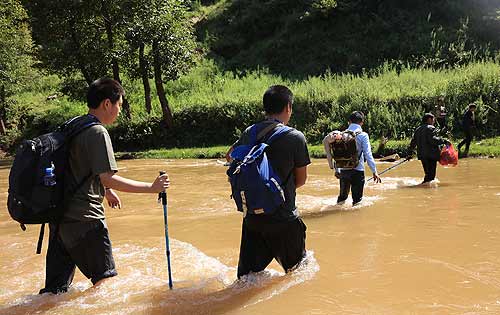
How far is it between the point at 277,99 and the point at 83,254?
200 cm

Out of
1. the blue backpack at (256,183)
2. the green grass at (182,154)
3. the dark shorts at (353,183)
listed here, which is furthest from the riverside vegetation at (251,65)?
the blue backpack at (256,183)

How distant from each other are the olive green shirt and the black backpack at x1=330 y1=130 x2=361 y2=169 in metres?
4.75

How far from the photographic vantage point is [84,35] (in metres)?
25.7

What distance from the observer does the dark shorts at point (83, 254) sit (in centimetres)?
409

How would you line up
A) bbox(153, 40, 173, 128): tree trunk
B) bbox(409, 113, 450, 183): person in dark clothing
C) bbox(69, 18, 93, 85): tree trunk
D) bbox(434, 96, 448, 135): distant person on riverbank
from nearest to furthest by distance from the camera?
1. bbox(409, 113, 450, 183): person in dark clothing
2. bbox(434, 96, 448, 135): distant person on riverbank
3. bbox(153, 40, 173, 128): tree trunk
4. bbox(69, 18, 93, 85): tree trunk

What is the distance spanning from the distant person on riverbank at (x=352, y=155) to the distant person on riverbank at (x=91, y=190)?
4570 millimetres

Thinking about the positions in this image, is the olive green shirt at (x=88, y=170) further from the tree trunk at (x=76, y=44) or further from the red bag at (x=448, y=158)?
the tree trunk at (x=76, y=44)

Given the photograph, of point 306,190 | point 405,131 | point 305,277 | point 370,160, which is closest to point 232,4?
point 405,131

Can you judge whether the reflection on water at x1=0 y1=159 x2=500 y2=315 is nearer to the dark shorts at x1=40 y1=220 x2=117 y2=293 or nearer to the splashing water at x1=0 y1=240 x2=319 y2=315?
the splashing water at x1=0 y1=240 x2=319 y2=315

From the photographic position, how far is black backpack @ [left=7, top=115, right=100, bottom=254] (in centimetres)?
378

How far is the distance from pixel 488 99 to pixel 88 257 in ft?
63.0

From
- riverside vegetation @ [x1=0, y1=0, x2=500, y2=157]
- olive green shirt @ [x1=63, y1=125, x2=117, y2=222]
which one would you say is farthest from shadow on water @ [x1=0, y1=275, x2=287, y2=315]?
riverside vegetation @ [x1=0, y1=0, x2=500, y2=157]

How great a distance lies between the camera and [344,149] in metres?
8.18

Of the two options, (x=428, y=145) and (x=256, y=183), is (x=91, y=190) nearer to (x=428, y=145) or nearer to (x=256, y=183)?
(x=256, y=183)
